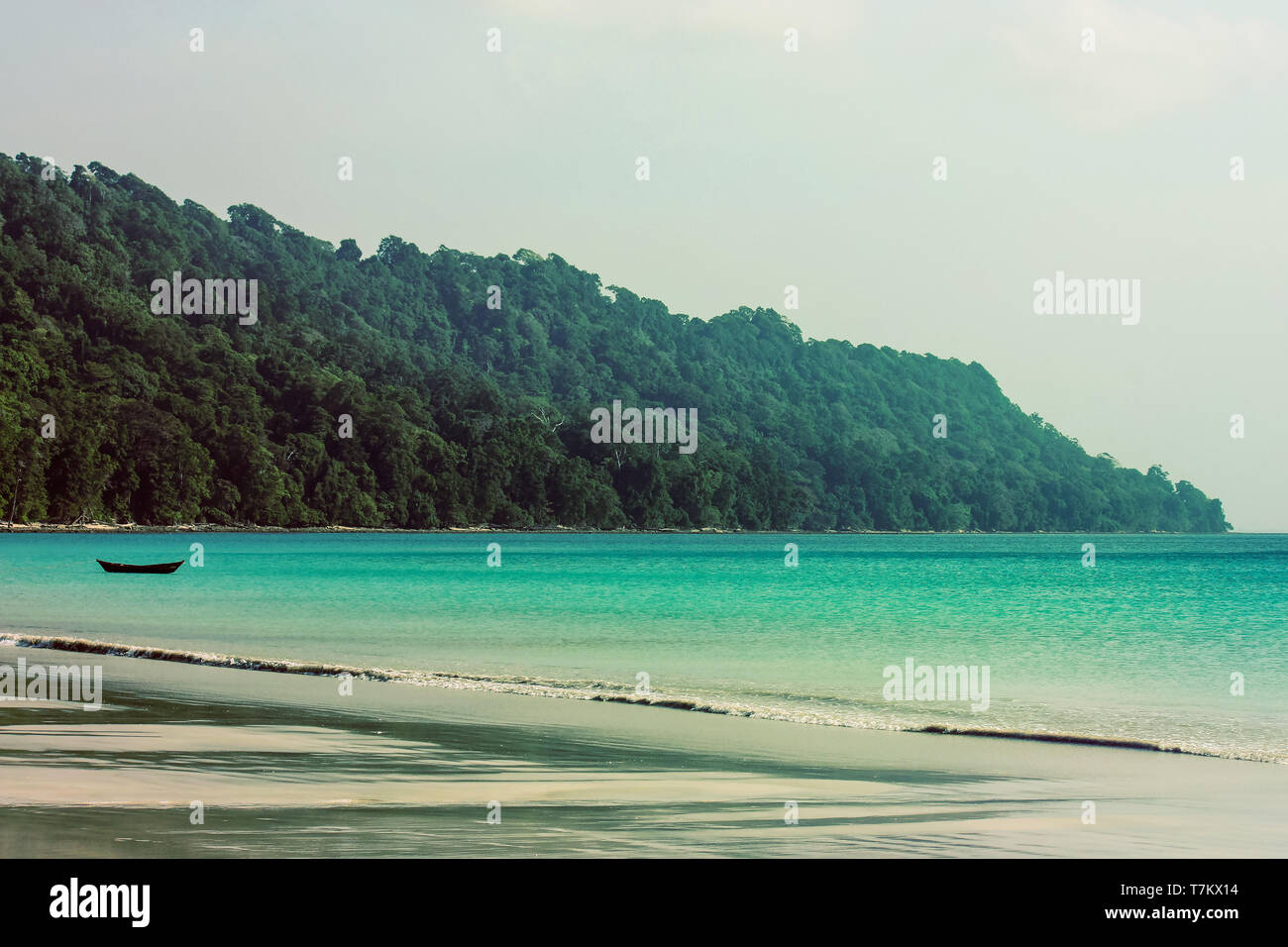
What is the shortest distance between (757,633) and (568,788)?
24416 mm

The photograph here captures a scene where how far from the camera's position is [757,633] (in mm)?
35812

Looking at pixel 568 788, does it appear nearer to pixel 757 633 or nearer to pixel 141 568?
pixel 757 633

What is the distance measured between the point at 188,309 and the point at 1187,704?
18159 cm

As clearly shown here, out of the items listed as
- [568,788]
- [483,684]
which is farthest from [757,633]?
[568,788]

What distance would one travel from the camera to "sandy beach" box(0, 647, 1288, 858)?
940cm

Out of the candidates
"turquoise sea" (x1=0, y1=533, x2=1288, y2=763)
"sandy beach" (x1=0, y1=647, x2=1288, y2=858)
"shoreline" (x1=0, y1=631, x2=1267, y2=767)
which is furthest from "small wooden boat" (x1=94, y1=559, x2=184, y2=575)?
"sandy beach" (x1=0, y1=647, x2=1288, y2=858)

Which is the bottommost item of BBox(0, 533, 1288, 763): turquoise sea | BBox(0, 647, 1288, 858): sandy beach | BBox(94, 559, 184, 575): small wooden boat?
BBox(0, 533, 1288, 763): turquoise sea

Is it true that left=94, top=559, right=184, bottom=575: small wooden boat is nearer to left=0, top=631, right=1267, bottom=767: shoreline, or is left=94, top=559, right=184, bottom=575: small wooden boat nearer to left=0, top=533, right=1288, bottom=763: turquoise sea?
left=0, top=533, right=1288, bottom=763: turquoise sea

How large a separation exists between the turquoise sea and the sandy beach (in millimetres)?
3059

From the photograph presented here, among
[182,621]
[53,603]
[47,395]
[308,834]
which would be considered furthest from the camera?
[47,395]

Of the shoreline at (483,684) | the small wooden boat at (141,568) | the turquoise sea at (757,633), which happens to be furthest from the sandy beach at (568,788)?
the small wooden boat at (141,568)
